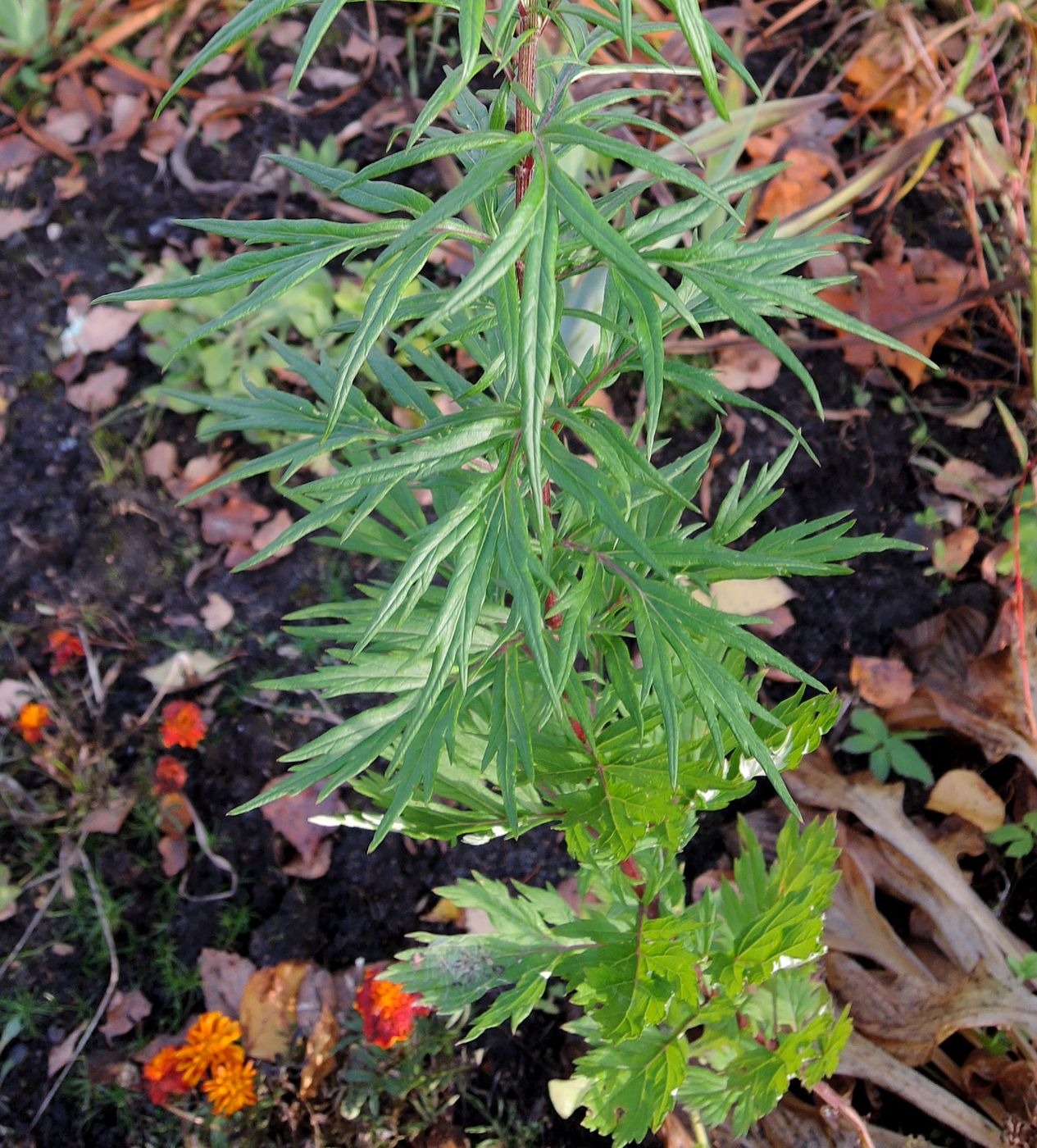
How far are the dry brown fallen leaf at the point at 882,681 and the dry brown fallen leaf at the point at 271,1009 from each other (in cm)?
128

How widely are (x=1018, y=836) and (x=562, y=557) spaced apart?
1.28m

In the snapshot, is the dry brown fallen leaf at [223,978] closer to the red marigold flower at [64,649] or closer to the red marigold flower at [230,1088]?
the red marigold flower at [230,1088]

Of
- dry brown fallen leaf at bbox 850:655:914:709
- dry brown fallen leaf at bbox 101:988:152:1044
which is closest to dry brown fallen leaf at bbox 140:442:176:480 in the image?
dry brown fallen leaf at bbox 101:988:152:1044

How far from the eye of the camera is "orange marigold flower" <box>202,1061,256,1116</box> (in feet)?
5.53

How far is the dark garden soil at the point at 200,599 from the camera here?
77.4 inches

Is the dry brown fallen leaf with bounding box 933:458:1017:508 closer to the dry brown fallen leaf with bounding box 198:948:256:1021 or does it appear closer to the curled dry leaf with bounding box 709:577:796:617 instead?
the curled dry leaf with bounding box 709:577:796:617

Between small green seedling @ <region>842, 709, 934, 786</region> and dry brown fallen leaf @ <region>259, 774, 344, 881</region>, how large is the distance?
1.11 m

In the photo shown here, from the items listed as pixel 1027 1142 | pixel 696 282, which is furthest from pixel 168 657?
pixel 1027 1142

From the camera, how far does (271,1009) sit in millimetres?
1883

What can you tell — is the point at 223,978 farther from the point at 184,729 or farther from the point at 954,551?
the point at 954,551

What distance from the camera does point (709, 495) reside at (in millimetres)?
Result: 2309

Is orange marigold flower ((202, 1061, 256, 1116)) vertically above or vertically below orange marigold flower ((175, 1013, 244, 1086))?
below

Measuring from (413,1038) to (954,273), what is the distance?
2195 mm

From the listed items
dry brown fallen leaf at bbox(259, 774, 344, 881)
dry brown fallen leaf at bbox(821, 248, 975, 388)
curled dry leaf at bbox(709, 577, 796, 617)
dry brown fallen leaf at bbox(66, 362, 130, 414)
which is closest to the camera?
dry brown fallen leaf at bbox(259, 774, 344, 881)
